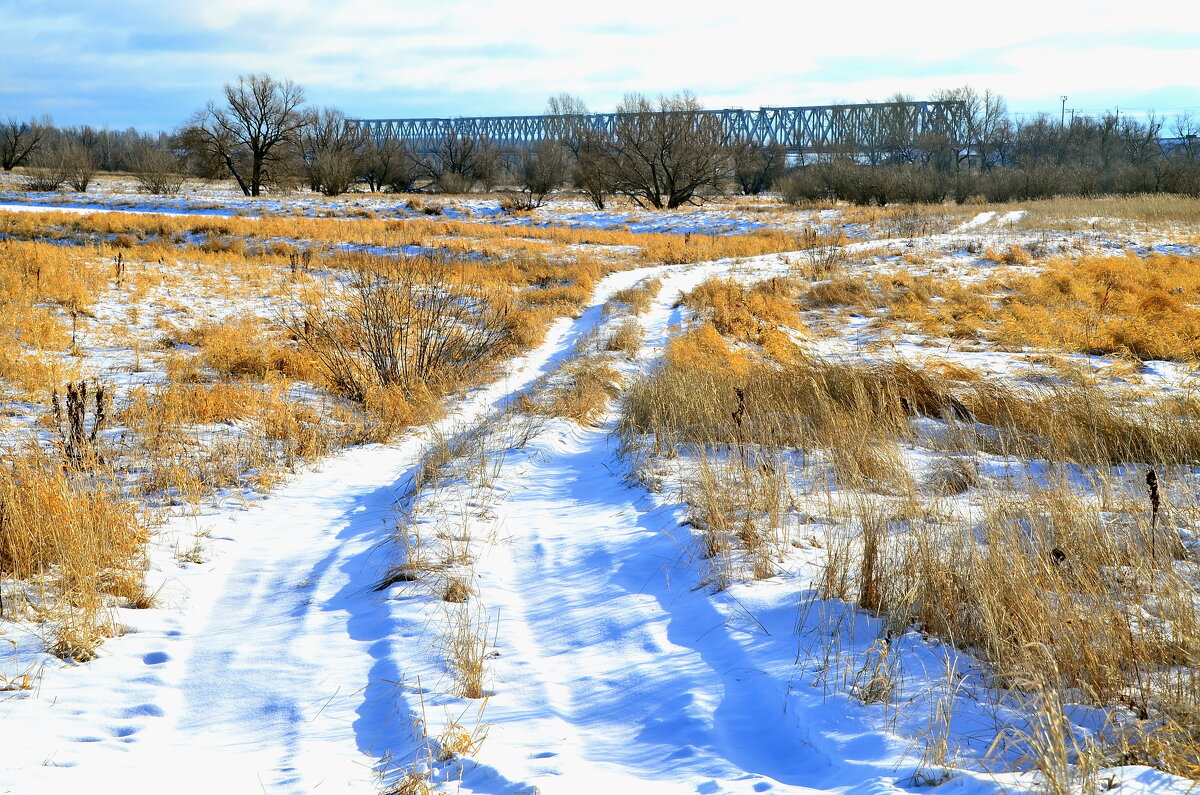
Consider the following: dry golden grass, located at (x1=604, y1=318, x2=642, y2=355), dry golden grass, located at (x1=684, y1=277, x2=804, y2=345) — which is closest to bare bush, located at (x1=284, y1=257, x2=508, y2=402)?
dry golden grass, located at (x1=604, y1=318, x2=642, y2=355)

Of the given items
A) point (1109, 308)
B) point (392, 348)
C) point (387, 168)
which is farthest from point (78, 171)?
point (1109, 308)

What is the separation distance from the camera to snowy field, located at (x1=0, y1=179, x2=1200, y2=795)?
261 centimetres

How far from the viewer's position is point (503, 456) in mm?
6156

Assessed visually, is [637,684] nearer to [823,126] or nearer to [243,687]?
[243,687]

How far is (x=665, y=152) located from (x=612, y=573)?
133 feet

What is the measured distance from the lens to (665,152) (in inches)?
1650

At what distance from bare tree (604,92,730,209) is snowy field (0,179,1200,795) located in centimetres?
3249

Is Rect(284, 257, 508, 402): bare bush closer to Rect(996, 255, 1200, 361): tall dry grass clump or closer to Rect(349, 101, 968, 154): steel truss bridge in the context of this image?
Rect(996, 255, 1200, 361): tall dry grass clump

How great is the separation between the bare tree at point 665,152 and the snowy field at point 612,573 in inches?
1279

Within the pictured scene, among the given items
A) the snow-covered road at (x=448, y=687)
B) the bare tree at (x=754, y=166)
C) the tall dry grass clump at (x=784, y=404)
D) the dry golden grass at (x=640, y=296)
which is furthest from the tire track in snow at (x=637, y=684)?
the bare tree at (x=754, y=166)

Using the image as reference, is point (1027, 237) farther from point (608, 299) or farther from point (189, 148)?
point (189, 148)

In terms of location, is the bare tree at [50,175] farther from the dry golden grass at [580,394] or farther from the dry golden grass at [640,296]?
the dry golden grass at [580,394]

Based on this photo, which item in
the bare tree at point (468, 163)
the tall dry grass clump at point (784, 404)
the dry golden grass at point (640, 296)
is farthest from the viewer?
the bare tree at point (468, 163)

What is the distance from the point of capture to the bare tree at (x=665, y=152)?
41344 millimetres
